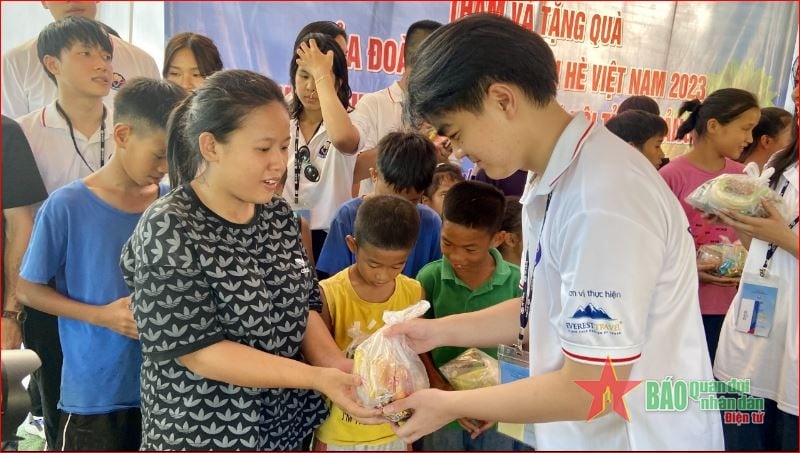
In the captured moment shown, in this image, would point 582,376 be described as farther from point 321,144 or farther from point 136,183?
point 321,144

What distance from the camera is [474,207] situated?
2285 mm

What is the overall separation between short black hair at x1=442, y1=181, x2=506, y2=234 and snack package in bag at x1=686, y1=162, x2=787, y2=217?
767mm

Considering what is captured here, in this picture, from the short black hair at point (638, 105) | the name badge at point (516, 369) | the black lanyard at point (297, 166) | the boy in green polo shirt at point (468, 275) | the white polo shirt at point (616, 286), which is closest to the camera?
the white polo shirt at point (616, 286)

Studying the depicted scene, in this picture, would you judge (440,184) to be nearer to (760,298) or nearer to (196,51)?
(196,51)

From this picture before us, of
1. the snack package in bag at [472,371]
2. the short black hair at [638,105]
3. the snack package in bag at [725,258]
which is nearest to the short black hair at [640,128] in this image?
the short black hair at [638,105]

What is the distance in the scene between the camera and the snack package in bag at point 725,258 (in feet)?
9.09

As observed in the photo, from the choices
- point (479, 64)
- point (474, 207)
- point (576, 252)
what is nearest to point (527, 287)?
point (576, 252)

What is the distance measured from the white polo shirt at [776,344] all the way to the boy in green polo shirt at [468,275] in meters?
0.77

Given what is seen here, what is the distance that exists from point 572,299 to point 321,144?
1.94m

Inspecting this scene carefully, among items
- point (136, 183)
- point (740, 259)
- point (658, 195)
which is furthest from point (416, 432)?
point (740, 259)

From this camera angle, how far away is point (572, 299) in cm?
109

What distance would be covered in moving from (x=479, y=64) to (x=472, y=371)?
1.12 metres

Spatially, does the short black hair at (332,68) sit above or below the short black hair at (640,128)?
above

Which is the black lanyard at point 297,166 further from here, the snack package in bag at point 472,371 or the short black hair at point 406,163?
the snack package in bag at point 472,371
